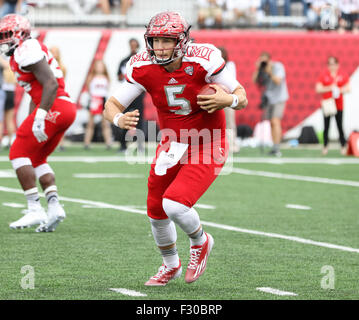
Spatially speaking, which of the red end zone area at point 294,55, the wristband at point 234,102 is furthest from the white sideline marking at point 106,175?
the wristband at point 234,102

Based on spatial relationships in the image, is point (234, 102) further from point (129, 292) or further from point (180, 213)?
point (129, 292)

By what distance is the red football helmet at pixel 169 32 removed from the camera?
538 centimetres

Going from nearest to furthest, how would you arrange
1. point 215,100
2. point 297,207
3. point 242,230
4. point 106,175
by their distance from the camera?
point 215,100
point 242,230
point 297,207
point 106,175

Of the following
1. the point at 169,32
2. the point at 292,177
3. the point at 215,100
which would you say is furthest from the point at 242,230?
the point at 292,177

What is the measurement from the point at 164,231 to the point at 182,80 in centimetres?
96

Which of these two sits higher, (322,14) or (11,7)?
(11,7)

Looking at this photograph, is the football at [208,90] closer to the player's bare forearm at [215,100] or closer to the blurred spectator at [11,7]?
the player's bare forearm at [215,100]

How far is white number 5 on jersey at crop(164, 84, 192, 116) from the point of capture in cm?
553

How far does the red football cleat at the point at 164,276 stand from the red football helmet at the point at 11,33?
2799 mm

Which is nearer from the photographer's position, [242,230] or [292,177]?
[242,230]

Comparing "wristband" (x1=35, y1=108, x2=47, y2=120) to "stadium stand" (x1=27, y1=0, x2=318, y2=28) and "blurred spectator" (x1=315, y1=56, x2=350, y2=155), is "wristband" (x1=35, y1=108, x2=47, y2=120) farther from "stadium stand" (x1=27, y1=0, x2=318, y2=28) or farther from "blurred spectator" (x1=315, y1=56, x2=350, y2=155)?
"stadium stand" (x1=27, y1=0, x2=318, y2=28)

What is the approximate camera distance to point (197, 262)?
5.68 meters

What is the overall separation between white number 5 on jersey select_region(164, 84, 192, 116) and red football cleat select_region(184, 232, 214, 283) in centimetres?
87

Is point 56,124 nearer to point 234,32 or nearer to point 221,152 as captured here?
point 221,152
